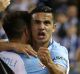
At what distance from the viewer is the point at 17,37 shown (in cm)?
520

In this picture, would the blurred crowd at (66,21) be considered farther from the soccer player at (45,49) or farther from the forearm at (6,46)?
the forearm at (6,46)

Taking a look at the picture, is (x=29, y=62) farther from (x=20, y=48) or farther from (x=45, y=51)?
(x=45, y=51)

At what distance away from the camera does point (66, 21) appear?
456 inches

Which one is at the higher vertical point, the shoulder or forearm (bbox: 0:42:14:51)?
forearm (bbox: 0:42:14:51)

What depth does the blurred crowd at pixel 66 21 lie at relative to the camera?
34.7 ft

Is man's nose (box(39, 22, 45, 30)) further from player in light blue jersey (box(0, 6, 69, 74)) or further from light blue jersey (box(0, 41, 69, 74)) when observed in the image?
light blue jersey (box(0, 41, 69, 74))

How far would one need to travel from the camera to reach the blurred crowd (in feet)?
34.7

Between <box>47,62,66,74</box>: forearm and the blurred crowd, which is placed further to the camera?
the blurred crowd

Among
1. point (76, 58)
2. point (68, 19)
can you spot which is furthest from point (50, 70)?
point (68, 19)

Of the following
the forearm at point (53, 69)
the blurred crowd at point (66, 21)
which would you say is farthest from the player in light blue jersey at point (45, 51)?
the blurred crowd at point (66, 21)

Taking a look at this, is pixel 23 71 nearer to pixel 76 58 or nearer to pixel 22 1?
pixel 76 58

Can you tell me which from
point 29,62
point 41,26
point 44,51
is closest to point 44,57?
point 44,51

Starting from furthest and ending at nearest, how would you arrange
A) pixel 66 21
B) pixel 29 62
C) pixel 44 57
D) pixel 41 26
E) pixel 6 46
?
pixel 66 21 < pixel 41 26 < pixel 6 46 < pixel 29 62 < pixel 44 57

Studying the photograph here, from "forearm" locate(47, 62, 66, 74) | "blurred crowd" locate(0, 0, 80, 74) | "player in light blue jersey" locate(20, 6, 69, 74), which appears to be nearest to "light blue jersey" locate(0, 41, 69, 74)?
"player in light blue jersey" locate(20, 6, 69, 74)
